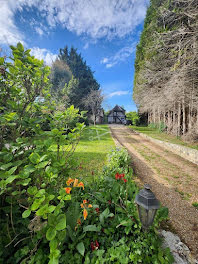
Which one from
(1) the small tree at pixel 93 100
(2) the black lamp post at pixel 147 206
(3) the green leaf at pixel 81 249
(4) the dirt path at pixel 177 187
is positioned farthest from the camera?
(1) the small tree at pixel 93 100

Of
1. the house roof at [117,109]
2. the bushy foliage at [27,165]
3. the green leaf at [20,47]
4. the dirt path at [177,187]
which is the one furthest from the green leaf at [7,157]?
the house roof at [117,109]

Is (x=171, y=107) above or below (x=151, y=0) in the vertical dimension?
below

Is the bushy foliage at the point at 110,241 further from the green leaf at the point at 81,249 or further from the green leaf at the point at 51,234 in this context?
the green leaf at the point at 51,234

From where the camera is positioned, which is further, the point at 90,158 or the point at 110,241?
the point at 90,158

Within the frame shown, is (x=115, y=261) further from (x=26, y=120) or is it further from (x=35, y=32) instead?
(x=35, y=32)

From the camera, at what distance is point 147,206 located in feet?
4.37

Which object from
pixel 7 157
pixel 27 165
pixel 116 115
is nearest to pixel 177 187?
pixel 27 165

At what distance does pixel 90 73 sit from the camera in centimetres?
3161

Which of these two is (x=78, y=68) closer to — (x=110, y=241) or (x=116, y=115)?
(x=116, y=115)

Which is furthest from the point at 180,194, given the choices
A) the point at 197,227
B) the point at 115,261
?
the point at 115,261

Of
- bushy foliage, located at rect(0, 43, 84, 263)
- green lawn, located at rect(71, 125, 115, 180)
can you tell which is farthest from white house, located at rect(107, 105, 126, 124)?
bushy foliage, located at rect(0, 43, 84, 263)

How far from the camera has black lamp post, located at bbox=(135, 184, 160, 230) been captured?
1.35 m

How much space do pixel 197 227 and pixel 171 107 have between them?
11470 mm

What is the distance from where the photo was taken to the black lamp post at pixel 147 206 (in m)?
1.35
